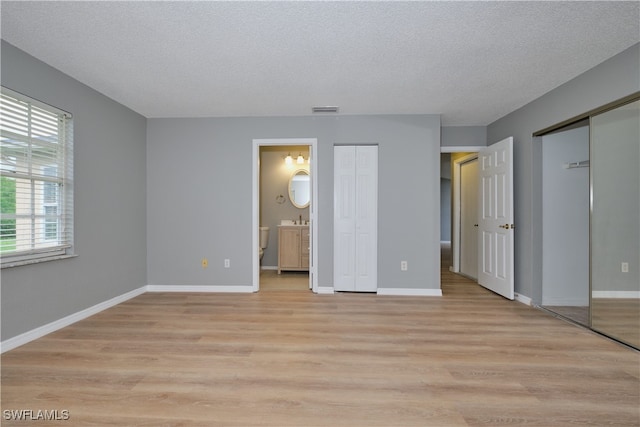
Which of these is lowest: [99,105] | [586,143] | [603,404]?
[603,404]

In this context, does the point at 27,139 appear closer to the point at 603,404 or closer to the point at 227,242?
the point at 227,242

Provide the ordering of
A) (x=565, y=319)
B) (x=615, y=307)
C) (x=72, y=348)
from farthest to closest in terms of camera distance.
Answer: (x=565, y=319)
(x=615, y=307)
(x=72, y=348)

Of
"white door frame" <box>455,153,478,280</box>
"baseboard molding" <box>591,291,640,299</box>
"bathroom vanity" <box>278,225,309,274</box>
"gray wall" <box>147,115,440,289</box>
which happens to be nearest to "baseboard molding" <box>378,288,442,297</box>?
"gray wall" <box>147,115,440,289</box>

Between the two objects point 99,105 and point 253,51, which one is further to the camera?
point 99,105

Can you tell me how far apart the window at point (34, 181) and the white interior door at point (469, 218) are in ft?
18.1

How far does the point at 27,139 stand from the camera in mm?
2660

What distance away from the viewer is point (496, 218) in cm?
418

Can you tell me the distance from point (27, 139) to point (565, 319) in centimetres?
544

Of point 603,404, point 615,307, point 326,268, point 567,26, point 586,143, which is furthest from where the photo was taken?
point 326,268

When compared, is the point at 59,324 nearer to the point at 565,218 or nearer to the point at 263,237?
the point at 263,237

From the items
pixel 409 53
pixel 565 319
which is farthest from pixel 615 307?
pixel 409 53

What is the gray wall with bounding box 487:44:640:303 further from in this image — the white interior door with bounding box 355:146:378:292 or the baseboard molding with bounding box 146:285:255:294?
the baseboard molding with bounding box 146:285:255:294

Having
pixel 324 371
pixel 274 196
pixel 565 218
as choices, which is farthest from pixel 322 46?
pixel 274 196

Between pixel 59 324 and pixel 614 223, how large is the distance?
5.43 m
